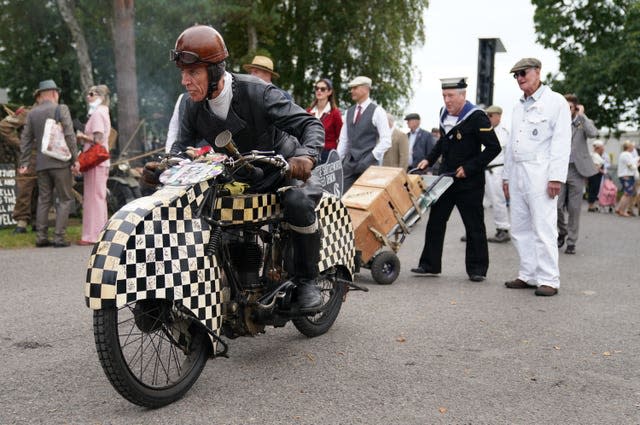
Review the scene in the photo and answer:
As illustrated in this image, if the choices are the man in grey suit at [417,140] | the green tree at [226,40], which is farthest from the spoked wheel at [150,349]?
the green tree at [226,40]

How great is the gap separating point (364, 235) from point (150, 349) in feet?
12.2

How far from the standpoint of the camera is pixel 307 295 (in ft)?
15.6

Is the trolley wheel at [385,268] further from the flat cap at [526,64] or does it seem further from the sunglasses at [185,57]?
the sunglasses at [185,57]

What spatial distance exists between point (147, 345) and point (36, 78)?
25.2m

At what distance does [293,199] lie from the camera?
178 inches

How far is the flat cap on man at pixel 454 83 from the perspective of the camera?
789cm

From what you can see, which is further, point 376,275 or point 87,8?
point 87,8

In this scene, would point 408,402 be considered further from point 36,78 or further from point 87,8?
point 36,78

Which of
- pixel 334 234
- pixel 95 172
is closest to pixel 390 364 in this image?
pixel 334 234

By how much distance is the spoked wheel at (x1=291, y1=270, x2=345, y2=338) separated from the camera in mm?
5340

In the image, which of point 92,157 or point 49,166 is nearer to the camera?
point 49,166

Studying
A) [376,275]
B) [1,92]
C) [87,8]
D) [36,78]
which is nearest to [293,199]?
[376,275]

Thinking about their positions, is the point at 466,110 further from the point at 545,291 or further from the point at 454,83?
the point at 545,291

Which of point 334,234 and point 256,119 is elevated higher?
point 256,119
